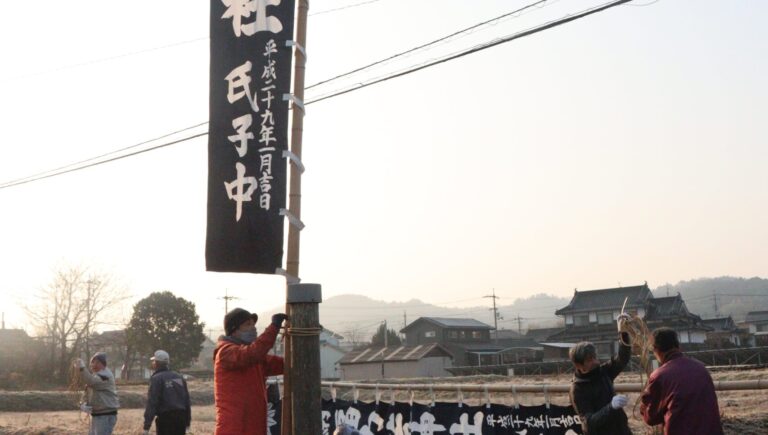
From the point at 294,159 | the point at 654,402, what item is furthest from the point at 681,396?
the point at 294,159

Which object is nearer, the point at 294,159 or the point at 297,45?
the point at 294,159

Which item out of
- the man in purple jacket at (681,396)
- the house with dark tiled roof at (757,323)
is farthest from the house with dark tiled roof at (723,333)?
the man in purple jacket at (681,396)

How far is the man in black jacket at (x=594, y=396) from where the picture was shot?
220 inches

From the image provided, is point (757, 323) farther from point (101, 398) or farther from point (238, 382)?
point (238, 382)

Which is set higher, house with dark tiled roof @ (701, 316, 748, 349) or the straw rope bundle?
house with dark tiled roof @ (701, 316, 748, 349)

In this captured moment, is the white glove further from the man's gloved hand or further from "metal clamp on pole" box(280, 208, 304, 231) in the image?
"metal clamp on pole" box(280, 208, 304, 231)

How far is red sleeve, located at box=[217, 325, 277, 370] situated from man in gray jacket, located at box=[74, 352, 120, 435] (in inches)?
214

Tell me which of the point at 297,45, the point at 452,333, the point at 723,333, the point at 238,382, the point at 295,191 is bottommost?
the point at 238,382

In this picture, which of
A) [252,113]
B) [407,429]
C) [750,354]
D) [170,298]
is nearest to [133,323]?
[170,298]

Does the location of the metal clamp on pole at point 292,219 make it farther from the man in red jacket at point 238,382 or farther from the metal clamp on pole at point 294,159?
the man in red jacket at point 238,382

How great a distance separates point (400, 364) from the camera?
53.8 metres

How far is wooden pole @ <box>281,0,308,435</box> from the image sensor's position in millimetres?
5398

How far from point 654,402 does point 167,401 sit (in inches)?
255

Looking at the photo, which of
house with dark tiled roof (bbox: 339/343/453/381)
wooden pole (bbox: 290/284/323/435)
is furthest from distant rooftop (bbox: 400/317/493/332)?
wooden pole (bbox: 290/284/323/435)
